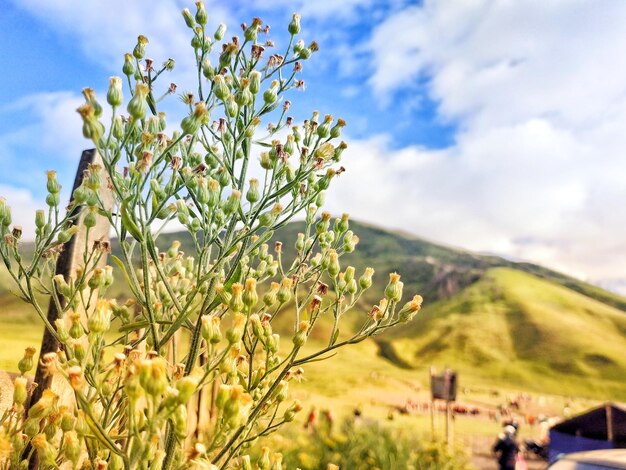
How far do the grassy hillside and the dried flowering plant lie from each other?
45.4 m

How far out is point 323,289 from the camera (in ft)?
6.24

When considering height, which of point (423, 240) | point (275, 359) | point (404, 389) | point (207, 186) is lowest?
point (404, 389)

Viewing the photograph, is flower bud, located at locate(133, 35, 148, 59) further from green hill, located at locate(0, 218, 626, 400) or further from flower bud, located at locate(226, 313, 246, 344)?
green hill, located at locate(0, 218, 626, 400)

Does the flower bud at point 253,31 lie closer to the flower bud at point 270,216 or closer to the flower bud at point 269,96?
the flower bud at point 269,96

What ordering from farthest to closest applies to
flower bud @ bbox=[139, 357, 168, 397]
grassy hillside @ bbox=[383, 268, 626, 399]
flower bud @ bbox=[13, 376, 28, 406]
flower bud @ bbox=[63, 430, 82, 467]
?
grassy hillside @ bbox=[383, 268, 626, 399] → flower bud @ bbox=[13, 376, 28, 406] → flower bud @ bbox=[63, 430, 82, 467] → flower bud @ bbox=[139, 357, 168, 397]

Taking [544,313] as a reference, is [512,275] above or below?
above

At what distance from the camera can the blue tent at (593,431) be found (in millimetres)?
8289

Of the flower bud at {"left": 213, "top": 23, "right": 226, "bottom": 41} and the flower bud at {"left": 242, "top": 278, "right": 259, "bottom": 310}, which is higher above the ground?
the flower bud at {"left": 213, "top": 23, "right": 226, "bottom": 41}

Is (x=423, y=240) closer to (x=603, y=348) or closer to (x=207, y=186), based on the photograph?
(x=603, y=348)

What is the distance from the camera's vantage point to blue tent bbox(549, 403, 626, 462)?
27.2 ft

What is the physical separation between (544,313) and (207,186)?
61.2 meters

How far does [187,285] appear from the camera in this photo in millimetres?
2238

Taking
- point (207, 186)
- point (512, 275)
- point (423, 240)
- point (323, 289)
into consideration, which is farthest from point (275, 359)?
point (423, 240)

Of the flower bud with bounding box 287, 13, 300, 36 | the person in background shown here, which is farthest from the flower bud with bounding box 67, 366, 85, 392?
the person in background
